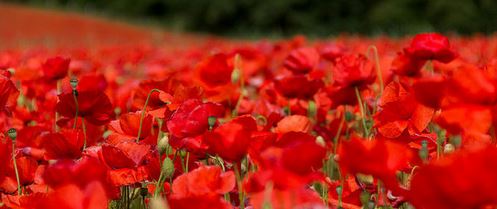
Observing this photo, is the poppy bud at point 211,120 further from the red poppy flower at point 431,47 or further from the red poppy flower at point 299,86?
the red poppy flower at point 299,86

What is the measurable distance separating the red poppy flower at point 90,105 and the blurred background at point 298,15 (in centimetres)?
1105

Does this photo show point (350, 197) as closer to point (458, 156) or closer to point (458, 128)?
point (458, 128)

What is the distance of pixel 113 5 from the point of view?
61.5ft

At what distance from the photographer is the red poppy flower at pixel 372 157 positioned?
2.29 ft

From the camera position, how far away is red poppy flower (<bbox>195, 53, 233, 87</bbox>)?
1527 millimetres

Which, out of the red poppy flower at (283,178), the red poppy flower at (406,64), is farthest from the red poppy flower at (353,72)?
the red poppy flower at (283,178)

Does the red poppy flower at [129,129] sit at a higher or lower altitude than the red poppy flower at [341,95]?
higher

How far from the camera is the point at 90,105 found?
1.27 metres

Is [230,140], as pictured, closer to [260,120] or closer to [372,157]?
[372,157]

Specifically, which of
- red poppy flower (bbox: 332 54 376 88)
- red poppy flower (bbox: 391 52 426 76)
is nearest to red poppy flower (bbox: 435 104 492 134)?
red poppy flower (bbox: 332 54 376 88)

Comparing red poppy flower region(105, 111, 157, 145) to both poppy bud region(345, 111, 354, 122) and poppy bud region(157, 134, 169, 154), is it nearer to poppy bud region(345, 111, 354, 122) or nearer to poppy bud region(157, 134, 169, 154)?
poppy bud region(157, 134, 169, 154)

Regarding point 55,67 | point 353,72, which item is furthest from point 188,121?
point 55,67

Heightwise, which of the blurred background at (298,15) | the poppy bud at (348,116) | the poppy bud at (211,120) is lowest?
the blurred background at (298,15)

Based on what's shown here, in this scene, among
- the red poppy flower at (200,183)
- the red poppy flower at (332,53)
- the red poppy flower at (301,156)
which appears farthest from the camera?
the red poppy flower at (332,53)
